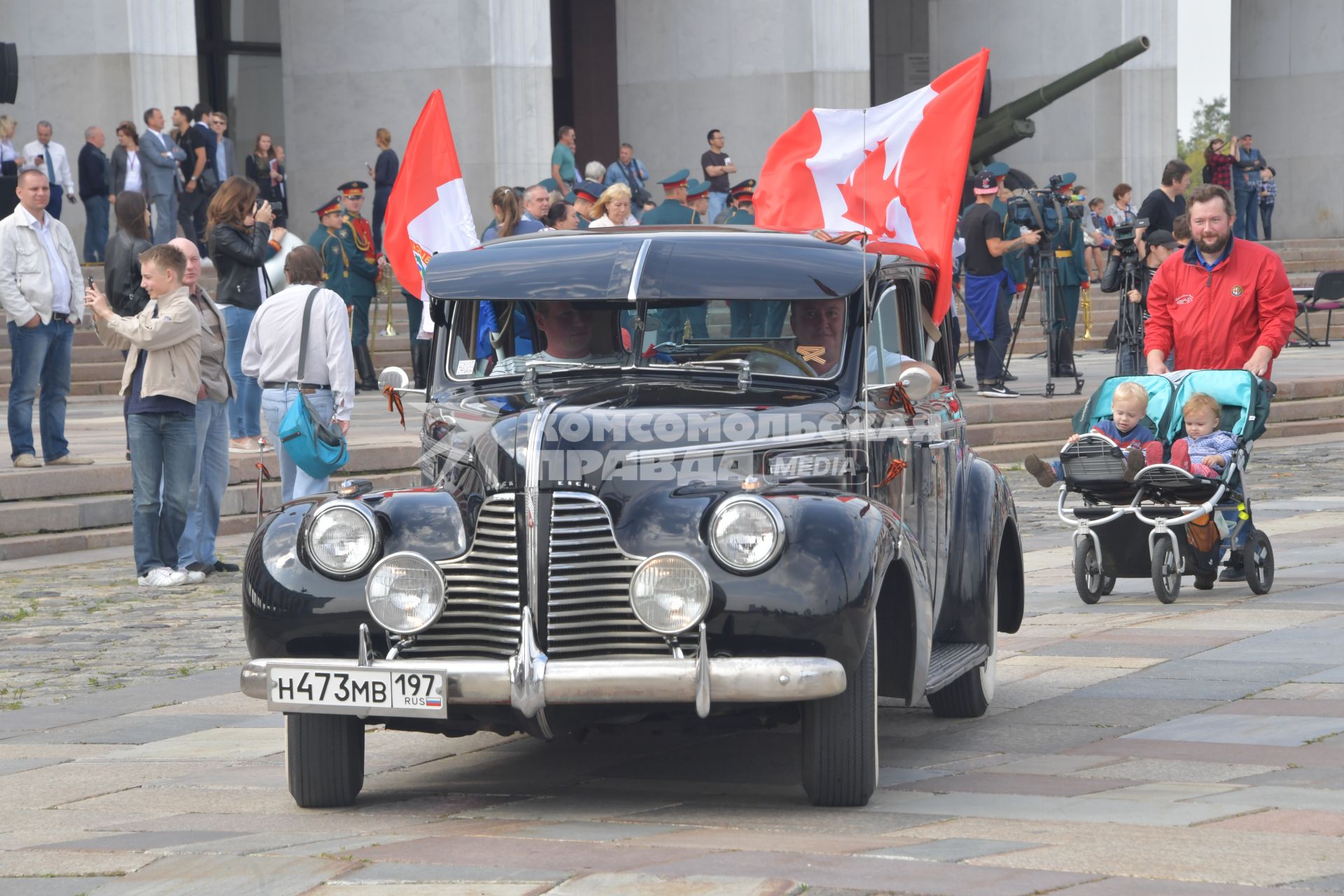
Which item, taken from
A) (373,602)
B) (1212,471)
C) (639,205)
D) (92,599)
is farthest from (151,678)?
(639,205)

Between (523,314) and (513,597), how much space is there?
149 cm

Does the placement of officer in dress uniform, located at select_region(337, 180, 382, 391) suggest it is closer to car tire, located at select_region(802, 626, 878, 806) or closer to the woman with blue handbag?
the woman with blue handbag

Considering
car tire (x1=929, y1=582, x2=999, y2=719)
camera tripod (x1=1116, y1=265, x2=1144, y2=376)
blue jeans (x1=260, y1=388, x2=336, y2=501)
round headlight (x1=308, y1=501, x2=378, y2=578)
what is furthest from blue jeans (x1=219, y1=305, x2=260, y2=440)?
round headlight (x1=308, y1=501, x2=378, y2=578)

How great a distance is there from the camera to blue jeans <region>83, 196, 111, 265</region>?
2477 cm

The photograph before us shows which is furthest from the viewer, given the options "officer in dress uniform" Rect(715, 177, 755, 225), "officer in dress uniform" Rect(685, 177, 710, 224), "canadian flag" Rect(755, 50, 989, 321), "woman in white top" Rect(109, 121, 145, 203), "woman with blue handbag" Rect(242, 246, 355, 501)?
"woman in white top" Rect(109, 121, 145, 203)

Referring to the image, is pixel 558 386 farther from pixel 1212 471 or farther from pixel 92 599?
pixel 92 599

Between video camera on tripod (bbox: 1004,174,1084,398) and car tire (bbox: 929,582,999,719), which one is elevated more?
video camera on tripod (bbox: 1004,174,1084,398)

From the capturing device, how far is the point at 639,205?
29000mm

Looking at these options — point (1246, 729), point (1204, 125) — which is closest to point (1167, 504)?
point (1246, 729)

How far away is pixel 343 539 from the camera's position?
6027 millimetres

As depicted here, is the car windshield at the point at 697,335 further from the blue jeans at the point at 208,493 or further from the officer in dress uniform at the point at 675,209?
the officer in dress uniform at the point at 675,209

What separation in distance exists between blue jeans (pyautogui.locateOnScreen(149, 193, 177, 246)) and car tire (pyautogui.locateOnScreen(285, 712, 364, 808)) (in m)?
18.7

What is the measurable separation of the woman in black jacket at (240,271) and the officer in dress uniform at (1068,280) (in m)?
8.73

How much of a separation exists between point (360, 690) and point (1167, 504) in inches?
224
